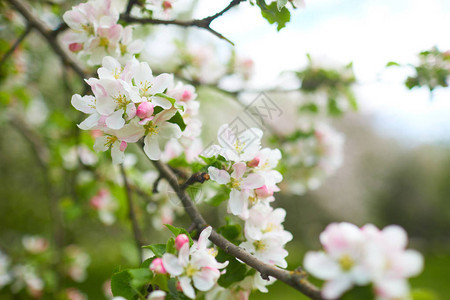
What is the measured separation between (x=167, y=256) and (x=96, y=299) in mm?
4375

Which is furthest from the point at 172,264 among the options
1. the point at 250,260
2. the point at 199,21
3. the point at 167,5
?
the point at 167,5

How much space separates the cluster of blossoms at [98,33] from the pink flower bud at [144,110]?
0.32 metres

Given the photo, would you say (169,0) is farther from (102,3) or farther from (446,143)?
(446,143)

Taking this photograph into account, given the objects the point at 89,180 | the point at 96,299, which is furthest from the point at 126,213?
the point at 96,299

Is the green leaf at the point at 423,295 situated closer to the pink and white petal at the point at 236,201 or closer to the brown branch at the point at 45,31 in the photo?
the pink and white petal at the point at 236,201

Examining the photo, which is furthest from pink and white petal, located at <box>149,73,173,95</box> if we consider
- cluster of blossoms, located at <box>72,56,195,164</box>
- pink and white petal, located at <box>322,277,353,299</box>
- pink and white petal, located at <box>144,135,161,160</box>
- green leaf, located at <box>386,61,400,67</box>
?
green leaf, located at <box>386,61,400,67</box>

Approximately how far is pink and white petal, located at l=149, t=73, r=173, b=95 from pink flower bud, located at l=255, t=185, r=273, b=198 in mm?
326

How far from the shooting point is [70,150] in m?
2.18

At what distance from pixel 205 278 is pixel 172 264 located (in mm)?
72

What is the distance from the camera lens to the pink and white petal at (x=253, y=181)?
0.88m

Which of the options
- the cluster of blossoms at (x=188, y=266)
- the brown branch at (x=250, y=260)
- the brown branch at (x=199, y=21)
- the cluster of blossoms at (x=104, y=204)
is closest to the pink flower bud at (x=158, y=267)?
the cluster of blossoms at (x=188, y=266)

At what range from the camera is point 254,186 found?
876mm

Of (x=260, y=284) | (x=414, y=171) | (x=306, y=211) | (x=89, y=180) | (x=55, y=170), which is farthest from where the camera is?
(x=414, y=171)

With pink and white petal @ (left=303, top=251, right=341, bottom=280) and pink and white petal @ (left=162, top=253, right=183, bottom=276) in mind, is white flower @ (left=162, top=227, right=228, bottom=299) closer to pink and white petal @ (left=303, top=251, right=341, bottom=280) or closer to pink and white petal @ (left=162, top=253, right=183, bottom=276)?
pink and white petal @ (left=162, top=253, right=183, bottom=276)
